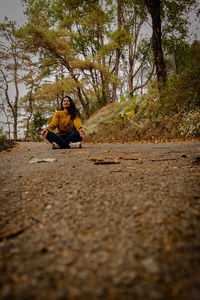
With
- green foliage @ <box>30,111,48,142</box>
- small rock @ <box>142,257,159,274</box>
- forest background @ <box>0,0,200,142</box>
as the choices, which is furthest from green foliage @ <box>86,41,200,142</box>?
green foliage @ <box>30,111,48,142</box>

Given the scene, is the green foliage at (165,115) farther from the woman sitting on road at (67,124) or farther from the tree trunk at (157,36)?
the woman sitting on road at (67,124)

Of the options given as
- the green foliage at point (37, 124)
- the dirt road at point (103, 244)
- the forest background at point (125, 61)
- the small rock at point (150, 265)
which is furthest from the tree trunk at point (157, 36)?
the green foliage at point (37, 124)

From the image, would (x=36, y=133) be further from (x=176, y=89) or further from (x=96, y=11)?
(x=176, y=89)

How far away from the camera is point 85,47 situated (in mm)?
13570

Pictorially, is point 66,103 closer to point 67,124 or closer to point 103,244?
point 67,124

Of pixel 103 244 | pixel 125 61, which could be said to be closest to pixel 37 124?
pixel 125 61

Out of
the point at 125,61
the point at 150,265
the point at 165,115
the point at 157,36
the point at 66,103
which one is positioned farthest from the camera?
the point at 125,61

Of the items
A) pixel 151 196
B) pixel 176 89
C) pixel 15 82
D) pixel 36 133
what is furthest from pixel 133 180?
pixel 15 82

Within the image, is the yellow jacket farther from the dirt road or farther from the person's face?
the dirt road

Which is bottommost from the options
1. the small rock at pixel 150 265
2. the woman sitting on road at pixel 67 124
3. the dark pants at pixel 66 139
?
the small rock at pixel 150 265

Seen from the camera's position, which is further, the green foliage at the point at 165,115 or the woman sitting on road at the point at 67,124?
the green foliage at the point at 165,115

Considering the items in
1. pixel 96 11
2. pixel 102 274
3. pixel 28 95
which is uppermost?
pixel 96 11

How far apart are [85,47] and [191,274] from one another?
15790mm

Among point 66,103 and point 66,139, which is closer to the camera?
point 66,139
